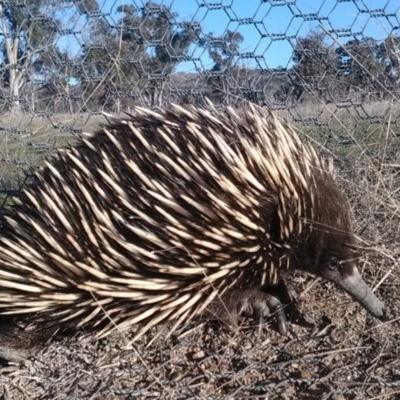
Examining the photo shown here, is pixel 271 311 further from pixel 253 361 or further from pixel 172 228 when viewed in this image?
pixel 172 228

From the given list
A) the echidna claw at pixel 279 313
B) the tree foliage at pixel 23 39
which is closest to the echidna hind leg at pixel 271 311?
the echidna claw at pixel 279 313

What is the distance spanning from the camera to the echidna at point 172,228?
1.93m

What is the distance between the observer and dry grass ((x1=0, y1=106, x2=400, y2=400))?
5.96 ft

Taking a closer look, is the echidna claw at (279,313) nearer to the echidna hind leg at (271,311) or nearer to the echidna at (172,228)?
the echidna hind leg at (271,311)

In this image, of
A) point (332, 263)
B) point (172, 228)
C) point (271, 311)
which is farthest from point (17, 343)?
point (332, 263)

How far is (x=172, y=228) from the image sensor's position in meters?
1.90

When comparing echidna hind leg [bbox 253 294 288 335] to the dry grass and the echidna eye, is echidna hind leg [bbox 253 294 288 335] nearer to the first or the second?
the dry grass

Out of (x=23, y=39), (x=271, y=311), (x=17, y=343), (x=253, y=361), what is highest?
(x=23, y=39)

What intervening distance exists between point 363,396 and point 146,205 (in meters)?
0.84

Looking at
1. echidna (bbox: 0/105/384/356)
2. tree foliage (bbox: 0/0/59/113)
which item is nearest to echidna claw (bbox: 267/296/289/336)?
echidna (bbox: 0/105/384/356)

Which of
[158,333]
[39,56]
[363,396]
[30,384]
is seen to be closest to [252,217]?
[158,333]

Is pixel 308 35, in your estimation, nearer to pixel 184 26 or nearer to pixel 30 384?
pixel 184 26

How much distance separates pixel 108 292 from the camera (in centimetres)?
197

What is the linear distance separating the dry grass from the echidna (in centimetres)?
11
